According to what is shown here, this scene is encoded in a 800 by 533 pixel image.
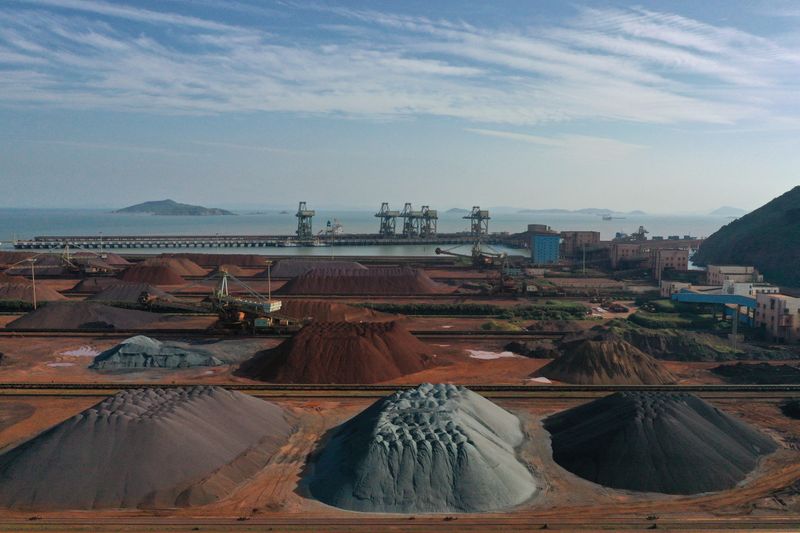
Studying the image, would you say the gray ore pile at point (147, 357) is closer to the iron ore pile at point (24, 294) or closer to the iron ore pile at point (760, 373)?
the iron ore pile at point (24, 294)

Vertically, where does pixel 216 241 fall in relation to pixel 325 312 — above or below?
above

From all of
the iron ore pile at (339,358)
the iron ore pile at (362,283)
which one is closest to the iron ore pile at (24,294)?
the iron ore pile at (362,283)

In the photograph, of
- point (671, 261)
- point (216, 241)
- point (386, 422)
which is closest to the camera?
point (386, 422)

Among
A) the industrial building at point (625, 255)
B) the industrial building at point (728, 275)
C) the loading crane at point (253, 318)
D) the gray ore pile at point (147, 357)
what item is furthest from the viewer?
the industrial building at point (625, 255)

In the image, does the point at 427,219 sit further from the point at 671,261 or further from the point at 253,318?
the point at 253,318

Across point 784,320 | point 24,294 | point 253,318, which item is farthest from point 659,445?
point 24,294

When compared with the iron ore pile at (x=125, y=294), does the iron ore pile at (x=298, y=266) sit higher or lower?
higher
